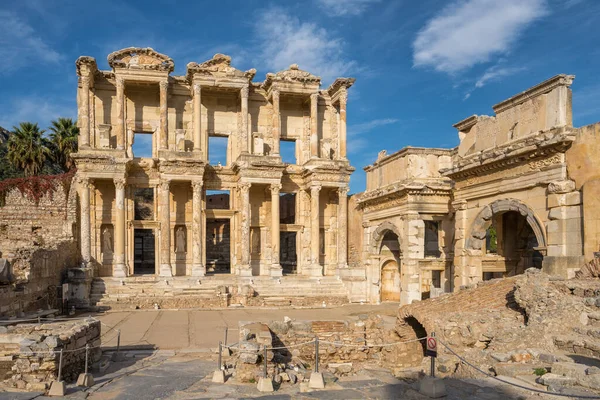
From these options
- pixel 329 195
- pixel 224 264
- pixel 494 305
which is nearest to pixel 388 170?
pixel 329 195

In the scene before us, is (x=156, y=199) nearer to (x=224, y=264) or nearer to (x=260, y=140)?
(x=260, y=140)

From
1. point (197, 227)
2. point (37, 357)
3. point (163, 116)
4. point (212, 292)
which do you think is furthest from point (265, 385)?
point (163, 116)

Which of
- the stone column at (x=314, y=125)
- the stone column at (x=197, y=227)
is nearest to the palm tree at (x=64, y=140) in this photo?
the stone column at (x=197, y=227)

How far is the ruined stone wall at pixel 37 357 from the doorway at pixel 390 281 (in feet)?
55.8

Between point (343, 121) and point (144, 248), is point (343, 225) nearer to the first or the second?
point (343, 121)

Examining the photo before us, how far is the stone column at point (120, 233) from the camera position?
25.1 m

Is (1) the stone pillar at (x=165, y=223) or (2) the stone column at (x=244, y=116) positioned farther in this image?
(2) the stone column at (x=244, y=116)

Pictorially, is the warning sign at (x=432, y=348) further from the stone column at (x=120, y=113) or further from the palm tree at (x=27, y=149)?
the palm tree at (x=27, y=149)

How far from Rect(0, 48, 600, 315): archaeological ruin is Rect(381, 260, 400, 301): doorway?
0.08m

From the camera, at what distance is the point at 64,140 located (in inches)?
1389

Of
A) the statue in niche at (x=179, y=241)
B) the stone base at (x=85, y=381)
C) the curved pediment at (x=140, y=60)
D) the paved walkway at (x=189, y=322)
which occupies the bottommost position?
the paved walkway at (x=189, y=322)

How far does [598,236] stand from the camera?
11867 millimetres

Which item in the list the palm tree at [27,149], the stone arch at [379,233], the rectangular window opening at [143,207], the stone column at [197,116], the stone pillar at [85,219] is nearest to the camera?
the stone arch at [379,233]

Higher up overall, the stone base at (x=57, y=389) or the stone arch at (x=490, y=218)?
the stone arch at (x=490, y=218)
